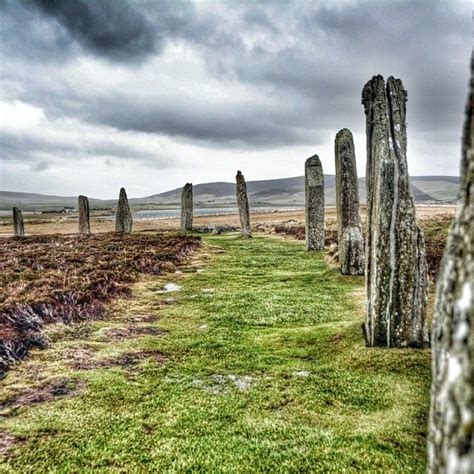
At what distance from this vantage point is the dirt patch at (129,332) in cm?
732

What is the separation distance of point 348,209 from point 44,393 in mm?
11014

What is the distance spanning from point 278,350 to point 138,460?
10.5ft

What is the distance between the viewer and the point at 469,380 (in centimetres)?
142

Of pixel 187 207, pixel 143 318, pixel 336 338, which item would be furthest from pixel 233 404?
pixel 187 207

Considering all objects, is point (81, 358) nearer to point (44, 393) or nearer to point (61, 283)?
point (44, 393)

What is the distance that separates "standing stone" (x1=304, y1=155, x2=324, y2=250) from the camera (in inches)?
780

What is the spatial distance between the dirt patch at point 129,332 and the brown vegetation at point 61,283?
1003mm

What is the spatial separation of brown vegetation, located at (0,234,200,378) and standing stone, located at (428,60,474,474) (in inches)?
227

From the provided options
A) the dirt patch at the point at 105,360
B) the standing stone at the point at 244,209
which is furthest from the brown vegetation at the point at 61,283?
the standing stone at the point at 244,209

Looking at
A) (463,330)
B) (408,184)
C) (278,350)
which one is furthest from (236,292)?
(463,330)

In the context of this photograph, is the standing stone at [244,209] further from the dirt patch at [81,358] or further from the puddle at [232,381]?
the puddle at [232,381]

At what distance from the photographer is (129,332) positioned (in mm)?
7633

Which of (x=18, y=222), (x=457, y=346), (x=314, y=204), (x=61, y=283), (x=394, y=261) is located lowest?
(x=61, y=283)

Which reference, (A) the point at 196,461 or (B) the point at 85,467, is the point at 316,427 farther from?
(B) the point at 85,467
